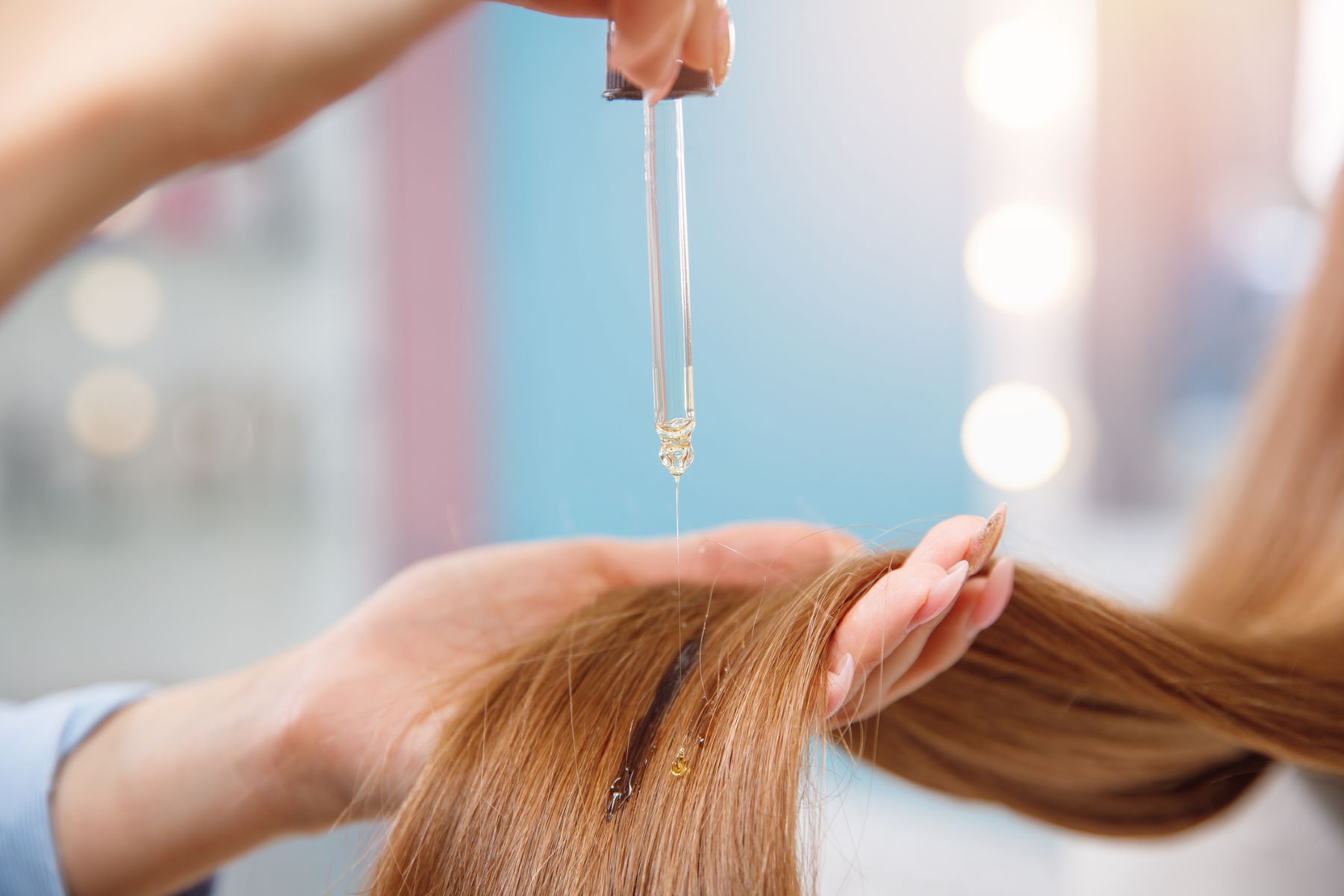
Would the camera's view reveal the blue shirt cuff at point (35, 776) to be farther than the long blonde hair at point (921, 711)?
Yes

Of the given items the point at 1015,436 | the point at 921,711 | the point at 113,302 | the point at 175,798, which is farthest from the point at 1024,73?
the point at 113,302

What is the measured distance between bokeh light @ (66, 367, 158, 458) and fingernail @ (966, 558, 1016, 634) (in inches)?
93.2

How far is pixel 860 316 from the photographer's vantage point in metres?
2.21

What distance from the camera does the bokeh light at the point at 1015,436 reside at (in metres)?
2.07

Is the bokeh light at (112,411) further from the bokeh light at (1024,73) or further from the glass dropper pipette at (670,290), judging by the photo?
the glass dropper pipette at (670,290)

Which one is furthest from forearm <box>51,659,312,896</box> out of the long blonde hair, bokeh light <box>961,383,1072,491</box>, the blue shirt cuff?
bokeh light <box>961,383,1072,491</box>

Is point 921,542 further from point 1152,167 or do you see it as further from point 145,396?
point 145,396

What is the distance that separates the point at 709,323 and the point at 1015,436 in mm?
696

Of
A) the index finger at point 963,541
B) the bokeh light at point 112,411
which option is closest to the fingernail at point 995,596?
the index finger at point 963,541

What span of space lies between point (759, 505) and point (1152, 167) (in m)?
1.06

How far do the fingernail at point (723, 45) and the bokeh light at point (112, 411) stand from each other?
229cm

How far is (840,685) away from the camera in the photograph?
1.64ft

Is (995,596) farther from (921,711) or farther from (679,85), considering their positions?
(679,85)

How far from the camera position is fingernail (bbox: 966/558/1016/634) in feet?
1.82
